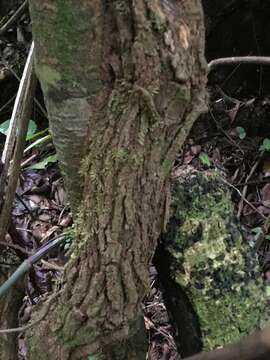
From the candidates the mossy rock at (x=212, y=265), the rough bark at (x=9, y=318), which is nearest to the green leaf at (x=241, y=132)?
the mossy rock at (x=212, y=265)

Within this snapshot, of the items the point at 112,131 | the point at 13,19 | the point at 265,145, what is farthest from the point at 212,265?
the point at 13,19

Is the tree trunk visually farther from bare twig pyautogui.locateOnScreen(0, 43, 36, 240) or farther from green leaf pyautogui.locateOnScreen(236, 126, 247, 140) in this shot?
green leaf pyautogui.locateOnScreen(236, 126, 247, 140)

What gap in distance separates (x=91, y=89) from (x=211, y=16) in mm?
1319

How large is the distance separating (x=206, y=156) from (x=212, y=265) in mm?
666

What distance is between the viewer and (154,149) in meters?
1.13

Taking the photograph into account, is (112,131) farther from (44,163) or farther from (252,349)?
(44,163)

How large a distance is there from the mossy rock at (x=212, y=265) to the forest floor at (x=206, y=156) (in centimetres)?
45

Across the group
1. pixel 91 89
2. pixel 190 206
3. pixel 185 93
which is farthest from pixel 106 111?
pixel 190 206

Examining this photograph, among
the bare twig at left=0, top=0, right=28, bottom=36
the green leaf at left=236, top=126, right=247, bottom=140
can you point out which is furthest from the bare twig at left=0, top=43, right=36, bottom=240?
the green leaf at left=236, top=126, right=247, bottom=140

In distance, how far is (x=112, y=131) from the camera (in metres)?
1.10

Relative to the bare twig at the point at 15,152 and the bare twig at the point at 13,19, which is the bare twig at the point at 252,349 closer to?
the bare twig at the point at 15,152

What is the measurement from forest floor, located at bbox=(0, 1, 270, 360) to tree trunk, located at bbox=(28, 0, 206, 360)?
0.68m

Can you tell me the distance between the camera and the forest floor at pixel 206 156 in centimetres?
199

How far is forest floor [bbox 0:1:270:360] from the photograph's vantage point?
1.99 metres
